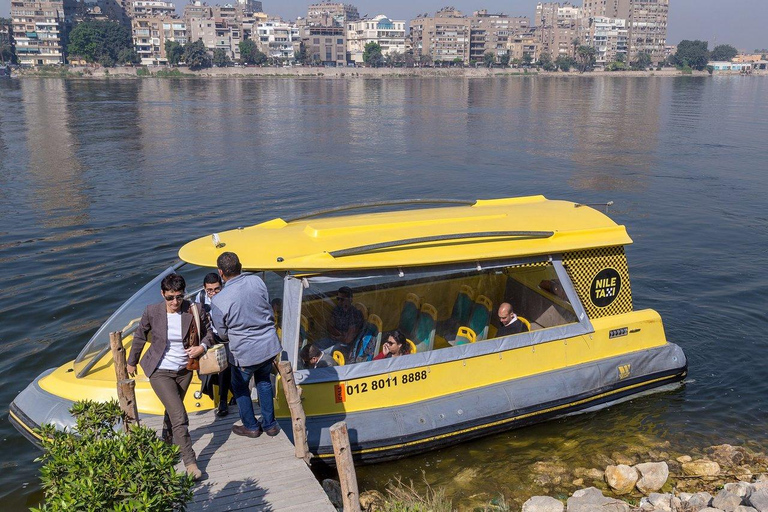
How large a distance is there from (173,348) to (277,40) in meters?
202

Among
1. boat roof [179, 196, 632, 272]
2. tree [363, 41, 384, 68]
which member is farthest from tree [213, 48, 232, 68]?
boat roof [179, 196, 632, 272]

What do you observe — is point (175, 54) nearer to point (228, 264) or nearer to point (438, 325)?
point (438, 325)

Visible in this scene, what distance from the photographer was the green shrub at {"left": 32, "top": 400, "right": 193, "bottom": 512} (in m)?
4.48


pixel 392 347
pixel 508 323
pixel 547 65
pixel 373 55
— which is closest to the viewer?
pixel 392 347

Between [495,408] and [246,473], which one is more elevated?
[246,473]

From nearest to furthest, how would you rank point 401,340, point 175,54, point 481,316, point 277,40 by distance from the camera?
1. point 401,340
2. point 481,316
3. point 175,54
4. point 277,40

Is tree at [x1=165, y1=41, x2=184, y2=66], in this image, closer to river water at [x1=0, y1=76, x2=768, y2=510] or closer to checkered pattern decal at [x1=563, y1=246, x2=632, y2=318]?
river water at [x1=0, y1=76, x2=768, y2=510]

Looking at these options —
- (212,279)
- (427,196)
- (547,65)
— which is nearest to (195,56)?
(547,65)

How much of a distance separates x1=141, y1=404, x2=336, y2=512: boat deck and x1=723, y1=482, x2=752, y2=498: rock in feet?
16.2

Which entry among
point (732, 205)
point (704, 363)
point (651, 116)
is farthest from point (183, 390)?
point (651, 116)

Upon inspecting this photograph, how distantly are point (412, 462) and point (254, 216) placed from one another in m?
15.1

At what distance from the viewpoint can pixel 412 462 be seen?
30.0 feet

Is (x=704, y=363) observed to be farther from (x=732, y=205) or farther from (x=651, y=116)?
(x=651, y=116)

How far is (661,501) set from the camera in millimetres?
8078
